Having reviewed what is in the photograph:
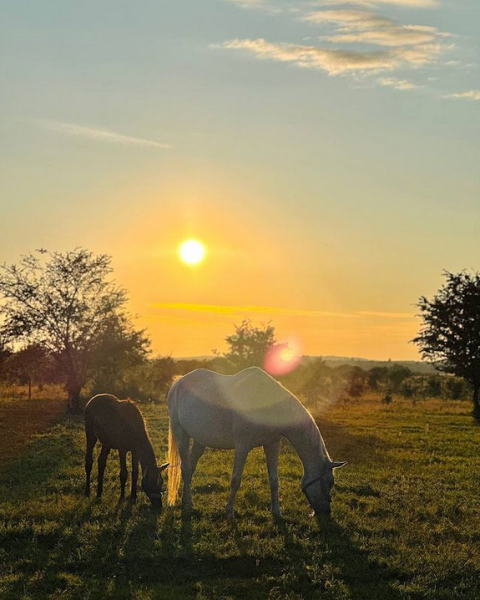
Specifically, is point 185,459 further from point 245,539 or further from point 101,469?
point 245,539

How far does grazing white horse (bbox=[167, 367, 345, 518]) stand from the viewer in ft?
40.6

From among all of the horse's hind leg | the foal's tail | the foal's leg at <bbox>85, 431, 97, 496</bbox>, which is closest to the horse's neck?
the horse's hind leg

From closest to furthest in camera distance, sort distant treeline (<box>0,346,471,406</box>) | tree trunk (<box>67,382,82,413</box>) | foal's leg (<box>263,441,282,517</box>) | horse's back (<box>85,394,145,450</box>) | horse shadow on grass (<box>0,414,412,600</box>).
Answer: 1. horse shadow on grass (<box>0,414,412,600</box>)
2. foal's leg (<box>263,441,282,517</box>)
3. horse's back (<box>85,394,145,450</box>)
4. tree trunk (<box>67,382,82,413</box>)
5. distant treeline (<box>0,346,471,406</box>)

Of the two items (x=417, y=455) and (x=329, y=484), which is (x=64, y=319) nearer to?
(x=417, y=455)

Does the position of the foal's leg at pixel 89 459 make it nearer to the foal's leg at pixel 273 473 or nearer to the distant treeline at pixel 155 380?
the foal's leg at pixel 273 473

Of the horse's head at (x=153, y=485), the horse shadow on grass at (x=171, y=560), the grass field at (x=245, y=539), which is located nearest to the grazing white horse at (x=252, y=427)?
the horse's head at (x=153, y=485)

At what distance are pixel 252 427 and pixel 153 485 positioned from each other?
7.03ft

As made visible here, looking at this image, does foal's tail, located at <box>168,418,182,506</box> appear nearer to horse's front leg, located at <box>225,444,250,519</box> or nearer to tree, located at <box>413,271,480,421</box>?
horse's front leg, located at <box>225,444,250,519</box>

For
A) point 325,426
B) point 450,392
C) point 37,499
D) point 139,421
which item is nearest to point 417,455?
point 325,426

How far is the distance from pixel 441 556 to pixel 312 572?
2.00m

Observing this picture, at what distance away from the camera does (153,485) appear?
12977mm

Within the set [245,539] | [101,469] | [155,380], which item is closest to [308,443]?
[245,539]

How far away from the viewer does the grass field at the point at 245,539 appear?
28.9 ft

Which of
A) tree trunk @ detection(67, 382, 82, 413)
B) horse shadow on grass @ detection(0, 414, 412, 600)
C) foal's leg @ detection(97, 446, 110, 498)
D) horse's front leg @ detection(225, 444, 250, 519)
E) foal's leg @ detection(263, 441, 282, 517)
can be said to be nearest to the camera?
horse shadow on grass @ detection(0, 414, 412, 600)
